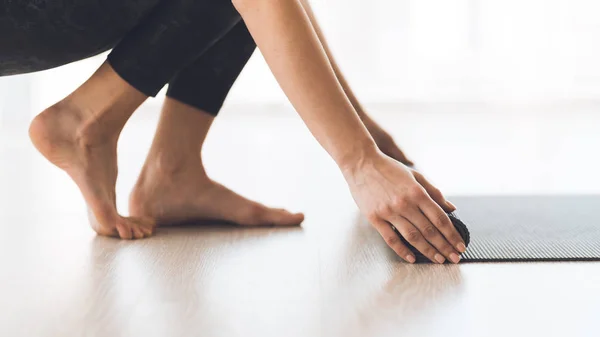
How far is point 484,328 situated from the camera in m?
0.87

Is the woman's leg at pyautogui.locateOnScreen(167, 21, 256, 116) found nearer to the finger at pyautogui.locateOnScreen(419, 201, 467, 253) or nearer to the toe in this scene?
the toe

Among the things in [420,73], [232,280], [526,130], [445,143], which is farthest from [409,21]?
[232,280]

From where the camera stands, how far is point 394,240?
1.22 m

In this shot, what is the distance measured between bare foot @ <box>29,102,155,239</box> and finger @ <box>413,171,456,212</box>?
1.73ft

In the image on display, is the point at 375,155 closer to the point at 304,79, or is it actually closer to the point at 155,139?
the point at 304,79

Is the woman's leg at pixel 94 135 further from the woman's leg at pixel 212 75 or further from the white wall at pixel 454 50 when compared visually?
the white wall at pixel 454 50

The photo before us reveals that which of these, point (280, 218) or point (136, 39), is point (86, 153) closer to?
point (136, 39)

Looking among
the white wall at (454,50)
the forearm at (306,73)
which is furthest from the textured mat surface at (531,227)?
the white wall at (454,50)

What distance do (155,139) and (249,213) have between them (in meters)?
0.23

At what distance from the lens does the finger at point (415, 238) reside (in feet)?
3.90

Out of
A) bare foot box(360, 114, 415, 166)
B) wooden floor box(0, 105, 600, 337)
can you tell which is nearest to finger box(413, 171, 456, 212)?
wooden floor box(0, 105, 600, 337)

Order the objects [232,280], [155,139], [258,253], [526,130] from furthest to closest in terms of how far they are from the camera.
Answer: [526,130]
[155,139]
[258,253]
[232,280]

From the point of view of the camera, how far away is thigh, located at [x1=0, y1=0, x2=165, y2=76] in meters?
1.30

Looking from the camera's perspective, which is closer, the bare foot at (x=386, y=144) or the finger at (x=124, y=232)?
the finger at (x=124, y=232)
